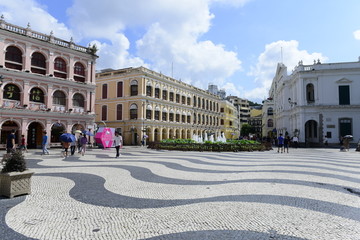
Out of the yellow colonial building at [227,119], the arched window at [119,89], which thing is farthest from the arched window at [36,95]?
the yellow colonial building at [227,119]

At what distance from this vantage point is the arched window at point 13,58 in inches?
928

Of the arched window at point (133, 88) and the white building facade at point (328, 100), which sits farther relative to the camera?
the arched window at point (133, 88)

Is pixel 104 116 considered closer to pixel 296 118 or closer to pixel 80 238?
pixel 296 118

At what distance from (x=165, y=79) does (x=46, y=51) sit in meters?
21.6

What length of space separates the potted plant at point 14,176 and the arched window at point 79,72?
25437 millimetres

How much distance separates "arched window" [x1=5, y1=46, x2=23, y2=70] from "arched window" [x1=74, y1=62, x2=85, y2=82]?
597cm

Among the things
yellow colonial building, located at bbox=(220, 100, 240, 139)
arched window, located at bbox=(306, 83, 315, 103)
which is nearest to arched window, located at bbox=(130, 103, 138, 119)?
arched window, located at bbox=(306, 83, 315, 103)

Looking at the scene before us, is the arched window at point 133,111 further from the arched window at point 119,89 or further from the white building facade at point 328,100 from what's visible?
→ the white building facade at point 328,100

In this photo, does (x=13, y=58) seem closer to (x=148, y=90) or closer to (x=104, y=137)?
(x=104, y=137)

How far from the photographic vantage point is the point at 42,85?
1017 inches

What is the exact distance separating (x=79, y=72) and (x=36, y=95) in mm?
5998

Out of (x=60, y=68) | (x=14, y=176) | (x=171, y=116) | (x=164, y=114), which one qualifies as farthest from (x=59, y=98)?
(x=14, y=176)

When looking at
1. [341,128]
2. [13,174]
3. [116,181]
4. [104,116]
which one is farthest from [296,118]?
[13,174]

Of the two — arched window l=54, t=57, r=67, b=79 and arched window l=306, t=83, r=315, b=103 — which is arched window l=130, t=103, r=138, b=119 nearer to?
arched window l=54, t=57, r=67, b=79
